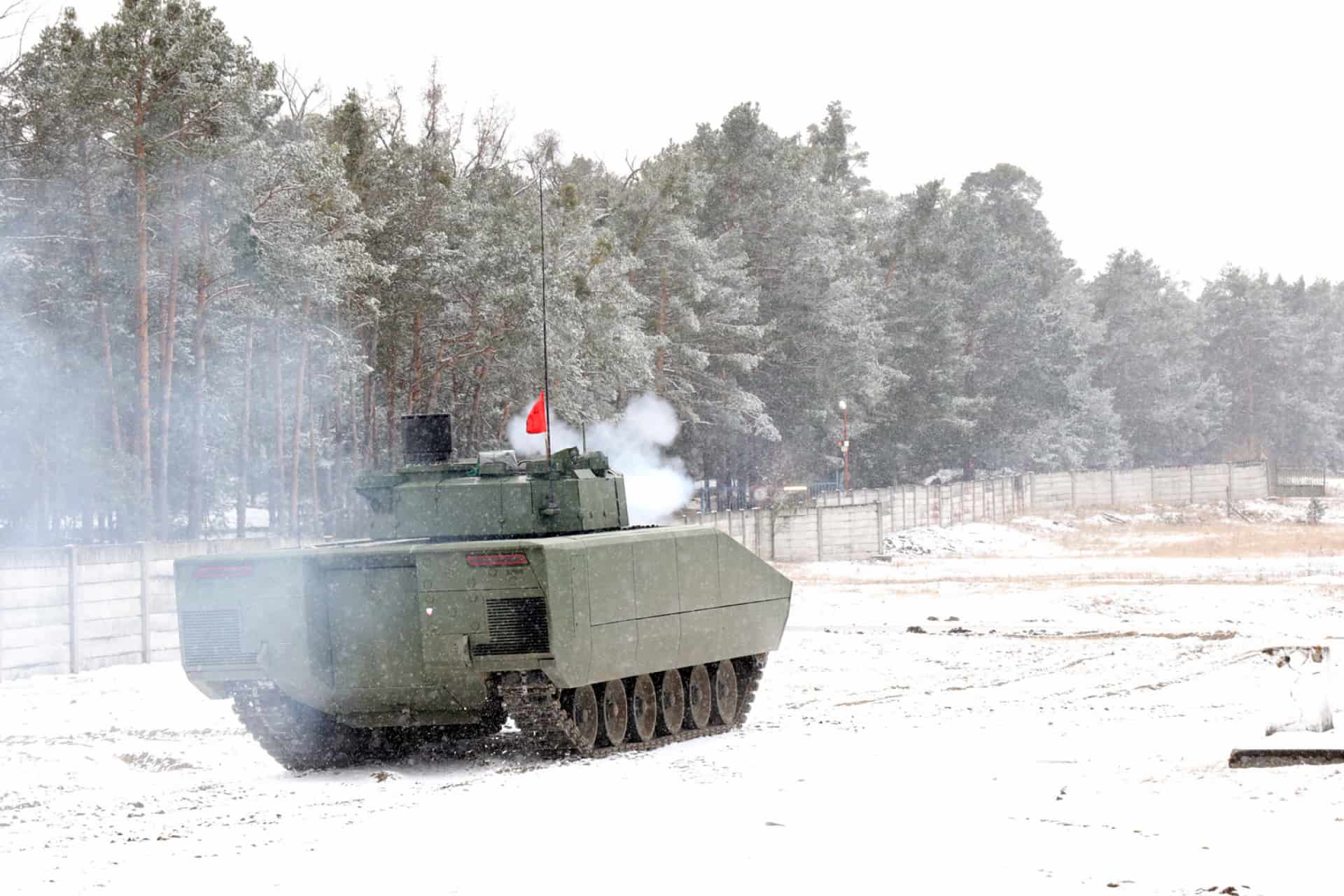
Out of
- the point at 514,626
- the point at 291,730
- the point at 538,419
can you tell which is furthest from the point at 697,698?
the point at 538,419

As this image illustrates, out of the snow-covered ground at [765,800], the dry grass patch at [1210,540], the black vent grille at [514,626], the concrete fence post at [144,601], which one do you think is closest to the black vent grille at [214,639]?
the snow-covered ground at [765,800]

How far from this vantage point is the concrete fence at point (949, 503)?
48062 mm

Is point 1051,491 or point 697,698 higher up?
point 1051,491

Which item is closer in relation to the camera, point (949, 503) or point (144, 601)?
point (144, 601)

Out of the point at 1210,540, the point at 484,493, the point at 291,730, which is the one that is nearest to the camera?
the point at 291,730

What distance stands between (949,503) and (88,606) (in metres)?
46.6

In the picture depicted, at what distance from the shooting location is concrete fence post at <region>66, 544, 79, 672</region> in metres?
20.4

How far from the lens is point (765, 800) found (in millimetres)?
10141

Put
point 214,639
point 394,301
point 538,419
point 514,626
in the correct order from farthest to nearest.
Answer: point 394,301 → point 538,419 → point 214,639 → point 514,626

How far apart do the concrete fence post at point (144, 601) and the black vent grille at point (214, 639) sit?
27.4 feet

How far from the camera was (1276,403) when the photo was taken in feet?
391

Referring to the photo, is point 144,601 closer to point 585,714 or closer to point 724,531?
point 724,531

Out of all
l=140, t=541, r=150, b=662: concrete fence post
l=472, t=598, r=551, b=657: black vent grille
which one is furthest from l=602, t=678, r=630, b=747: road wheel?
l=140, t=541, r=150, b=662: concrete fence post

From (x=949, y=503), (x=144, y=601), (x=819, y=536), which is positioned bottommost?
(x=819, y=536)
